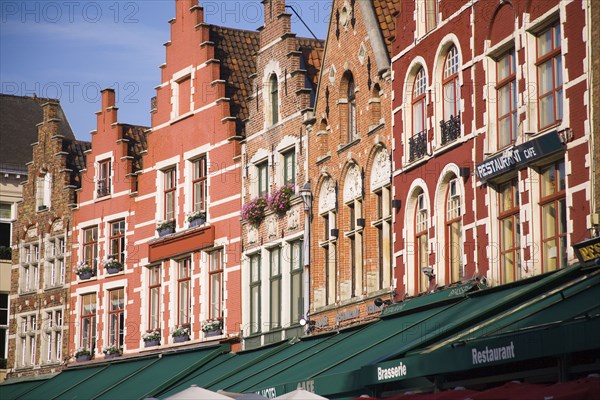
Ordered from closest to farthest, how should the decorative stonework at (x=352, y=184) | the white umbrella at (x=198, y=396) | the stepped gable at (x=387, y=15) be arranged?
1. the white umbrella at (x=198, y=396)
2. the stepped gable at (x=387, y=15)
3. the decorative stonework at (x=352, y=184)

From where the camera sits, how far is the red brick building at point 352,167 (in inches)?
1024

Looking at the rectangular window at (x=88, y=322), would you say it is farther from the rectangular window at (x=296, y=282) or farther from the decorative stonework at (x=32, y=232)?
the rectangular window at (x=296, y=282)

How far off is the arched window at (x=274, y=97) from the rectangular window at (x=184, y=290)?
16.7 ft

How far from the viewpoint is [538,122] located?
20172 mm

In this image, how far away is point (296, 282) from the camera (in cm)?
2989

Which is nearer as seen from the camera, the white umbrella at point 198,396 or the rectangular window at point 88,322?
the white umbrella at point 198,396

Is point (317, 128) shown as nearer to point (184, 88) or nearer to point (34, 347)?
point (184, 88)

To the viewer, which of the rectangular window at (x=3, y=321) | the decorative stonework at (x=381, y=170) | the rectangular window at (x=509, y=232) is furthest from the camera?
the rectangular window at (x=3, y=321)

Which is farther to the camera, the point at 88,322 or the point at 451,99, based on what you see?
the point at 88,322

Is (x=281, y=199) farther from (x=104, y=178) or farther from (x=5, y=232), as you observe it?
(x=5, y=232)

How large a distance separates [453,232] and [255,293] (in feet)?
30.8

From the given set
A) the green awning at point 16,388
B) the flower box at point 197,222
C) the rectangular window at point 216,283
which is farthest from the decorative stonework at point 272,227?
the green awning at point 16,388

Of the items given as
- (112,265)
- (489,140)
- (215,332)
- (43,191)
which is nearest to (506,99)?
(489,140)

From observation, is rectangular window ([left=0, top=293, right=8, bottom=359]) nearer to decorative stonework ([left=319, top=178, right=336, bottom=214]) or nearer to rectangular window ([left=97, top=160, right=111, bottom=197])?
rectangular window ([left=97, top=160, right=111, bottom=197])
